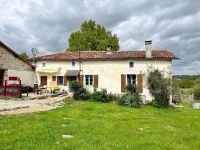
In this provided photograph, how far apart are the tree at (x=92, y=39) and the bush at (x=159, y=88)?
908 inches

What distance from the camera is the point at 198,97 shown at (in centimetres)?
4141

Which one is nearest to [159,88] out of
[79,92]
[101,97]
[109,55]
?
[101,97]

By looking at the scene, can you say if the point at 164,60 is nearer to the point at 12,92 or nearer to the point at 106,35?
the point at 12,92

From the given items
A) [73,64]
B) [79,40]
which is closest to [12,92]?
[73,64]

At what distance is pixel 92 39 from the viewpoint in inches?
2125

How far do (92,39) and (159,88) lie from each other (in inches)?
1019

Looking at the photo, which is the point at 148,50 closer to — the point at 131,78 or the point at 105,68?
the point at 131,78

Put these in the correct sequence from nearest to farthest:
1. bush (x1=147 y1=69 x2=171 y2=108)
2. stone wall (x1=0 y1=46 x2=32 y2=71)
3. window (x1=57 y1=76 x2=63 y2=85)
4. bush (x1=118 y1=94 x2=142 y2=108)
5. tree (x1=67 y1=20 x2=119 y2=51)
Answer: bush (x1=118 y1=94 x2=142 y2=108) → bush (x1=147 y1=69 x2=171 y2=108) → stone wall (x1=0 y1=46 x2=32 y2=71) → window (x1=57 y1=76 x2=63 y2=85) → tree (x1=67 y1=20 x2=119 y2=51)

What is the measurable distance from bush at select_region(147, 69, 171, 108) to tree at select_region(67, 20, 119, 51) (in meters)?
23.1

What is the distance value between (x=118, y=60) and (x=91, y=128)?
2295 centimetres

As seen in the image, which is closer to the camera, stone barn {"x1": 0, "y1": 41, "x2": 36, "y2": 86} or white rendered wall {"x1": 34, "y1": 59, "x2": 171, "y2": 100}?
stone barn {"x1": 0, "y1": 41, "x2": 36, "y2": 86}

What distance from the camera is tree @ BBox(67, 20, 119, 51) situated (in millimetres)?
53375

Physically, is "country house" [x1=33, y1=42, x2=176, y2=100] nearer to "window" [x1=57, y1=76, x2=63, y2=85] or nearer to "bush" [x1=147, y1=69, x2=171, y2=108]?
"window" [x1=57, y1=76, x2=63, y2=85]

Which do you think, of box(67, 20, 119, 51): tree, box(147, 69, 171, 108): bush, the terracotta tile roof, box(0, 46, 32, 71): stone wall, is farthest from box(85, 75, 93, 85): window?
box(67, 20, 119, 51): tree
